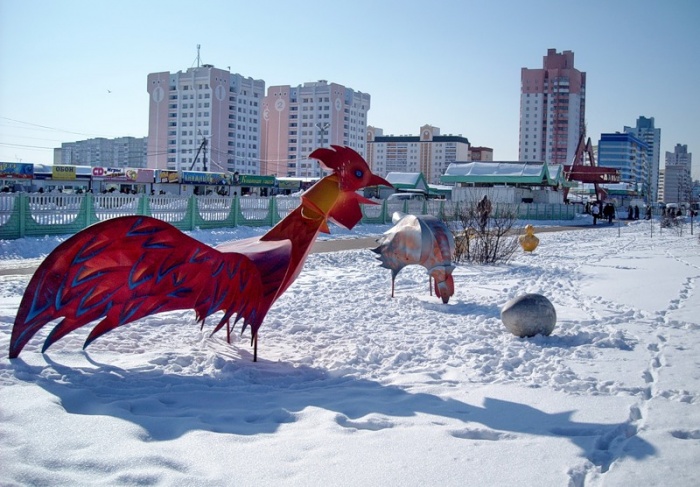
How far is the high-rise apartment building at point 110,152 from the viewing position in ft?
496

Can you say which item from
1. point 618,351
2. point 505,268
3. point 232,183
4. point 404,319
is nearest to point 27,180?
point 232,183

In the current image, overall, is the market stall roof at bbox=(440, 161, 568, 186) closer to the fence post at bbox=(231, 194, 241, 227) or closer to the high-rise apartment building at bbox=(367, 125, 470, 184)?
the fence post at bbox=(231, 194, 241, 227)

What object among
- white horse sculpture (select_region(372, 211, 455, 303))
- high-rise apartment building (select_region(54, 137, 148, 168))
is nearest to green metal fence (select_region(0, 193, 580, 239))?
white horse sculpture (select_region(372, 211, 455, 303))

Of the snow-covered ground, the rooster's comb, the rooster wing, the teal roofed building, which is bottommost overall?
the snow-covered ground

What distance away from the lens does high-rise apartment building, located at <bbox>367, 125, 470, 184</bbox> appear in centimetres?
14500

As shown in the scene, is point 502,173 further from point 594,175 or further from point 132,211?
point 132,211

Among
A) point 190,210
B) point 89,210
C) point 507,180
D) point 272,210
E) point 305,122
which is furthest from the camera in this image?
point 305,122

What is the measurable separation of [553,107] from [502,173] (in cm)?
8472

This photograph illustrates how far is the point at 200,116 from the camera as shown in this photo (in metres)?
99.7

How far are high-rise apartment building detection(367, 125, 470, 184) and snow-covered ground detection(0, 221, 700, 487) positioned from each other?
447 feet

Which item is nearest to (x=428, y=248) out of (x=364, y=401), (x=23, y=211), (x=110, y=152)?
(x=364, y=401)

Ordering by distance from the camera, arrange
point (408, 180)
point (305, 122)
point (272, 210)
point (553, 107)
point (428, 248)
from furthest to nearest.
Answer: point (553, 107), point (305, 122), point (408, 180), point (272, 210), point (428, 248)

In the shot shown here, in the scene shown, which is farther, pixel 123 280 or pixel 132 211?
pixel 132 211

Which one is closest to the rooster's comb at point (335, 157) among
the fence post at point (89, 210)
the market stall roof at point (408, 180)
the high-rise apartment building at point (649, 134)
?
the fence post at point (89, 210)
